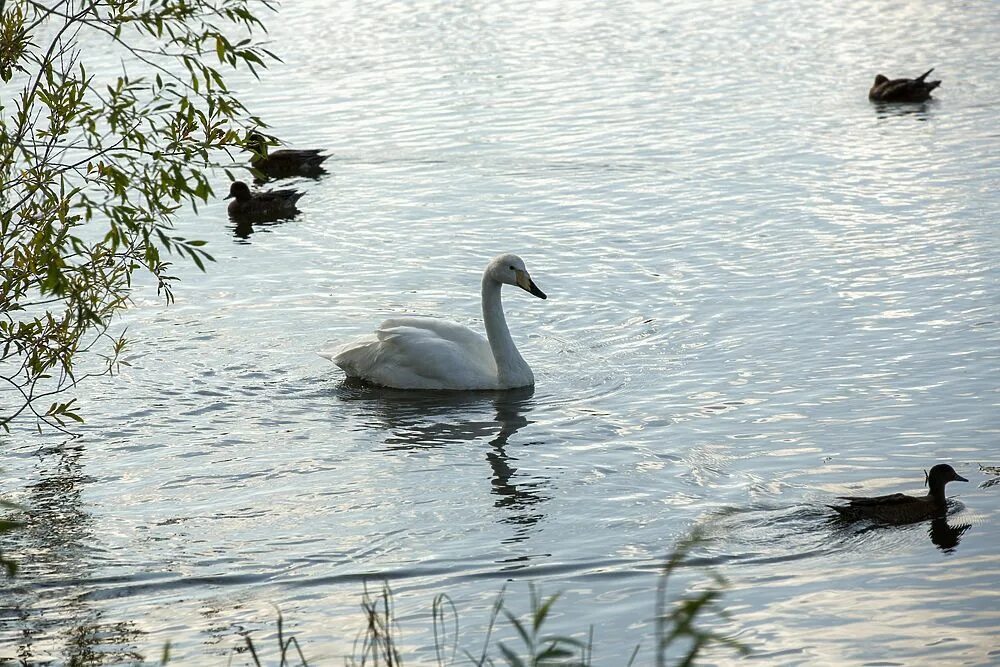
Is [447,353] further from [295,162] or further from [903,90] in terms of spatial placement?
[903,90]

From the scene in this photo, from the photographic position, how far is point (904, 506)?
31.7ft

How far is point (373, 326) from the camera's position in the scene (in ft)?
50.1

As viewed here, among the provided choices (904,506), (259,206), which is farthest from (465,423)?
(259,206)

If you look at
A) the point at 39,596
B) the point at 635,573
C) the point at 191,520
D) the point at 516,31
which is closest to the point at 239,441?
the point at 191,520

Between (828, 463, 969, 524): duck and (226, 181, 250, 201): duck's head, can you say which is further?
(226, 181, 250, 201): duck's head

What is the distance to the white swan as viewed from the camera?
13461 mm

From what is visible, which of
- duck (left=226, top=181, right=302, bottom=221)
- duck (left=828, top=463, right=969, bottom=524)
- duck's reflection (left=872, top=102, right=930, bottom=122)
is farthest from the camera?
duck's reflection (left=872, top=102, right=930, bottom=122)

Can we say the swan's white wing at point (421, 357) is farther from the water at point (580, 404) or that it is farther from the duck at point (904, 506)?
the duck at point (904, 506)

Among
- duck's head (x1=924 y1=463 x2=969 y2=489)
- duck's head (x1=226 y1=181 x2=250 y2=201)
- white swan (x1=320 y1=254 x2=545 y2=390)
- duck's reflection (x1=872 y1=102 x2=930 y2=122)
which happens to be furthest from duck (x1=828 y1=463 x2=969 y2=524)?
duck's reflection (x1=872 y1=102 x2=930 y2=122)

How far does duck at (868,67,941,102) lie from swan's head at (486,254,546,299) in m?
12.1

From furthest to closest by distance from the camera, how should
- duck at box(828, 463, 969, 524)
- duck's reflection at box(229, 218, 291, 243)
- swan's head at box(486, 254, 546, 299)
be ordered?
duck's reflection at box(229, 218, 291, 243) → swan's head at box(486, 254, 546, 299) → duck at box(828, 463, 969, 524)

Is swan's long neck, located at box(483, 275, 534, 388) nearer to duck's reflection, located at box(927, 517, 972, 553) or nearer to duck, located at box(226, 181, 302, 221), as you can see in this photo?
duck's reflection, located at box(927, 517, 972, 553)

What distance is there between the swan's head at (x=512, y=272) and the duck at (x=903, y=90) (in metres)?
12.1

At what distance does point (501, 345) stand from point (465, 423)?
1.01 metres
